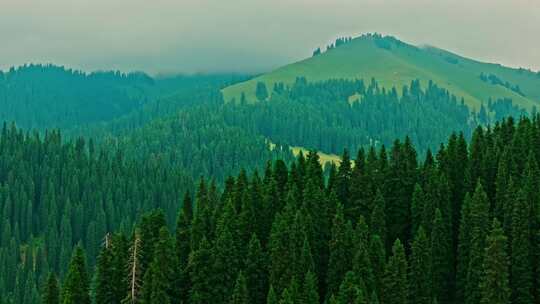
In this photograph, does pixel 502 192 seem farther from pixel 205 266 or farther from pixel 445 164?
pixel 205 266

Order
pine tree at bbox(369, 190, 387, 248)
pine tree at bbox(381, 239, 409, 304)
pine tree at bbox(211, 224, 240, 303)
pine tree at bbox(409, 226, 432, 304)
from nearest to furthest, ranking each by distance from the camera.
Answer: pine tree at bbox(381, 239, 409, 304) → pine tree at bbox(409, 226, 432, 304) → pine tree at bbox(211, 224, 240, 303) → pine tree at bbox(369, 190, 387, 248)

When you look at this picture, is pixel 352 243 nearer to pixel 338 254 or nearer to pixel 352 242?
pixel 352 242

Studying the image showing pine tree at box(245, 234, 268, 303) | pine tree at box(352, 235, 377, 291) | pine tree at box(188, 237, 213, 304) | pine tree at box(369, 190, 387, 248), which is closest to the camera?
pine tree at box(352, 235, 377, 291)

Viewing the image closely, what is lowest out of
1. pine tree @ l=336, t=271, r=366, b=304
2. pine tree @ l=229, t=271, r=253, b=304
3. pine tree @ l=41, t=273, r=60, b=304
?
pine tree @ l=41, t=273, r=60, b=304

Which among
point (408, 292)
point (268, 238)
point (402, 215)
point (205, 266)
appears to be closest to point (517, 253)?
point (408, 292)

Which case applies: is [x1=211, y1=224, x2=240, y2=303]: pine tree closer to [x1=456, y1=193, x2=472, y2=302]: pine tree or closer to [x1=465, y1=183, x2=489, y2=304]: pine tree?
[x1=456, y1=193, x2=472, y2=302]: pine tree

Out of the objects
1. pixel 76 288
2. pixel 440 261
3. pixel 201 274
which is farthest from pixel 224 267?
pixel 440 261

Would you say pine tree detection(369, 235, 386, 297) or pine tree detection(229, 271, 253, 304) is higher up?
pine tree detection(369, 235, 386, 297)

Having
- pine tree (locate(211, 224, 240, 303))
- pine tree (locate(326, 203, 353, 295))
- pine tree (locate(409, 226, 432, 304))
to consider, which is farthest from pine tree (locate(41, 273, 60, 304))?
pine tree (locate(409, 226, 432, 304))
